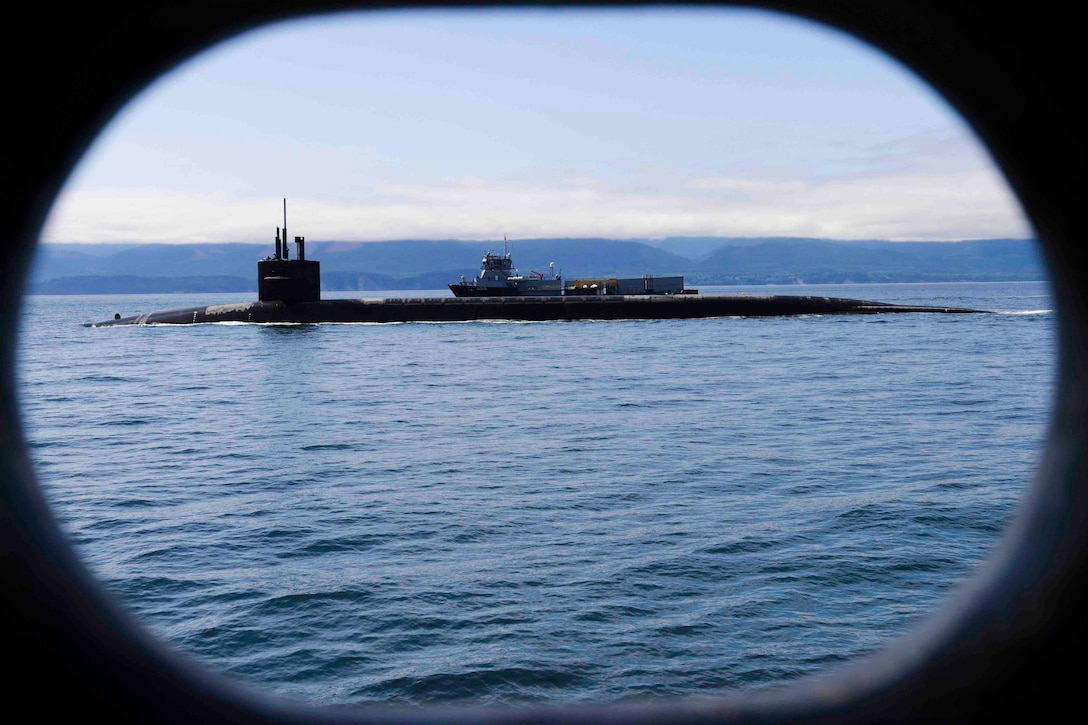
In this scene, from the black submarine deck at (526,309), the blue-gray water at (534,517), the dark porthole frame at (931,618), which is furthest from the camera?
the black submarine deck at (526,309)

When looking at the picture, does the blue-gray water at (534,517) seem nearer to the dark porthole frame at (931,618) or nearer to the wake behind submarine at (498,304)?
the dark porthole frame at (931,618)

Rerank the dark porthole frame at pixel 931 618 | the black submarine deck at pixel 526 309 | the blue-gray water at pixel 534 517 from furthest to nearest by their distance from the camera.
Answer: the black submarine deck at pixel 526 309 → the blue-gray water at pixel 534 517 → the dark porthole frame at pixel 931 618

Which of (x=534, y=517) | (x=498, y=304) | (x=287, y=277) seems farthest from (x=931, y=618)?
(x=498, y=304)

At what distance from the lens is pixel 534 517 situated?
17547 millimetres

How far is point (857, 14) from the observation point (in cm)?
294

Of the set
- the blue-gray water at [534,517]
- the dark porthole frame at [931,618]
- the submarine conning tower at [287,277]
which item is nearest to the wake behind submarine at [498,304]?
the submarine conning tower at [287,277]

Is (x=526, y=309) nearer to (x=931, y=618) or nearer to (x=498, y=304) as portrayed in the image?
(x=498, y=304)

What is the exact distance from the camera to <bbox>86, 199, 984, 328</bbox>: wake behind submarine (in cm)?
6819

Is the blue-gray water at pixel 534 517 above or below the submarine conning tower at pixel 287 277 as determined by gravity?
below

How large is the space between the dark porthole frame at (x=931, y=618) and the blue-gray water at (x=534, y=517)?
416 mm

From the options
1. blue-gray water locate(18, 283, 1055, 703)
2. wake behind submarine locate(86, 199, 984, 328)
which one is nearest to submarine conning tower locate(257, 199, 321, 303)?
wake behind submarine locate(86, 199, 984, 328)

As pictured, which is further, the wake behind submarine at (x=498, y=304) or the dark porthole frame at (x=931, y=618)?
the wake behind submarine at (x=498, y=304)

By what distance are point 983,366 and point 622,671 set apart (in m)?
45.4

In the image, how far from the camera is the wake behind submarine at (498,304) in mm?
68188
